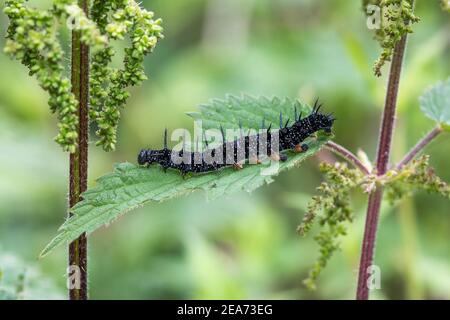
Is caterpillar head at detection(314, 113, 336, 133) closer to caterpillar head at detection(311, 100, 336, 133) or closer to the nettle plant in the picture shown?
caterpillar head at detection(311, 100, 336, 133)


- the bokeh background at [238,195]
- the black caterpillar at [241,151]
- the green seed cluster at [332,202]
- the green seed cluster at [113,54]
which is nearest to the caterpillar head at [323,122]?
the black caterpillar at [241,151]

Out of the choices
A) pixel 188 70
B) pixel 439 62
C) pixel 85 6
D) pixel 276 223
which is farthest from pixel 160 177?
pixel 188 70

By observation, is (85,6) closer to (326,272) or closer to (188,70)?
(326,272)

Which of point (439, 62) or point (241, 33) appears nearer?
point (439, 62)

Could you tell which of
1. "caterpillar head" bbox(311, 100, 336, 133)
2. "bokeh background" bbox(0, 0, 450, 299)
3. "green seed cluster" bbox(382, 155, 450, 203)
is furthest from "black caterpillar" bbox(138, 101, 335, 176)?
"bokeh background" bbox(0, 0, 450, 299)

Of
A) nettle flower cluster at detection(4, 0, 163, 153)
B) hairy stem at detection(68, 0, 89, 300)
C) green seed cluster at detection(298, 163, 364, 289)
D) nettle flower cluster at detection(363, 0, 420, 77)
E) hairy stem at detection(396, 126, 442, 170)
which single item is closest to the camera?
nettle flower cluster at detection(4, 0, 163, 153)

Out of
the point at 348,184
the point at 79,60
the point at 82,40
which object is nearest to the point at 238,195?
the point at 348,184

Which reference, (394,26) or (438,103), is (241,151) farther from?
(438,103)
